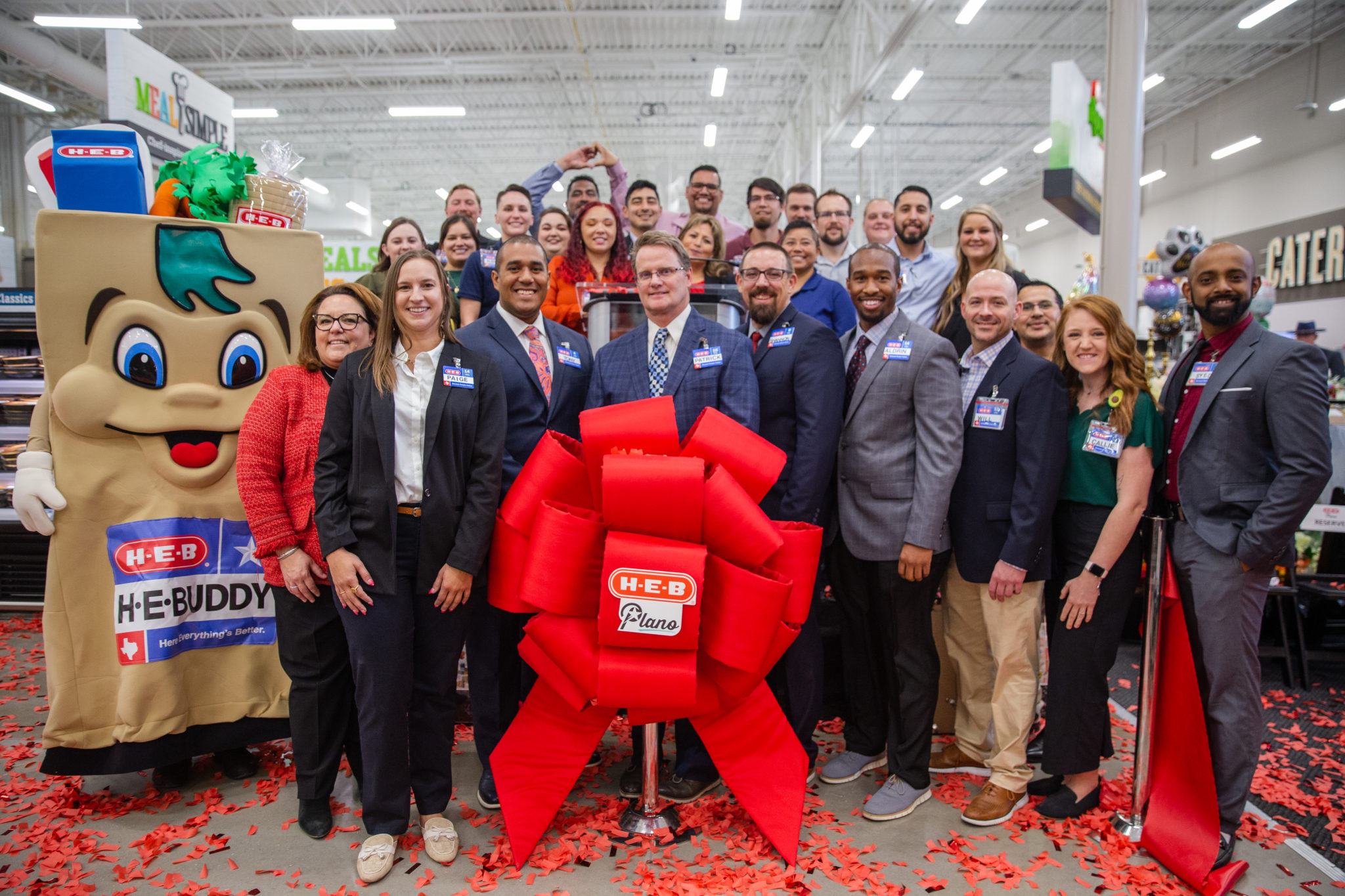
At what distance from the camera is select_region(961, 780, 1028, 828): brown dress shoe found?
2484 mm

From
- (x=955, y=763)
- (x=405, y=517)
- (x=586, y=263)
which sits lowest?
(x=955, y=763)

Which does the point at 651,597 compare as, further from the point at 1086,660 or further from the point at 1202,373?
the point at 1202,373

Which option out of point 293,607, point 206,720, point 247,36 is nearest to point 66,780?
point 206,720

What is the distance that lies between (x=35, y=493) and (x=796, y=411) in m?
2.48

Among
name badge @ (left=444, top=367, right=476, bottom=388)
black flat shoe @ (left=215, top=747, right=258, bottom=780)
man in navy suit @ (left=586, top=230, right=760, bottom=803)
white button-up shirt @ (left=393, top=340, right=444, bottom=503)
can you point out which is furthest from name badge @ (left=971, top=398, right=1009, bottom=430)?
black flat shoe @ (left=215, top=747, right=258, bottom=780)

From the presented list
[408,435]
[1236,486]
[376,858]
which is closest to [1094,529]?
[1236,486]

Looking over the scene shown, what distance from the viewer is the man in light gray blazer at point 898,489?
98.5 inches

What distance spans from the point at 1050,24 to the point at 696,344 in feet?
41.3

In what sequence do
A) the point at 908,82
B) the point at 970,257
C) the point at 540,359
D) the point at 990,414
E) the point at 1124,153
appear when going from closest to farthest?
1. the point at 990,414
2. the point at 540,359
3. the point at 970,257
4. the point at 1124,153
5. the point at 908,82

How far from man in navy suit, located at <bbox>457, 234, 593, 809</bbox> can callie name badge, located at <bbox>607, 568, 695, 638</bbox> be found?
0.78 m

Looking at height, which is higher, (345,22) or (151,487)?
(345,22)

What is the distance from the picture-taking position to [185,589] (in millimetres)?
2633

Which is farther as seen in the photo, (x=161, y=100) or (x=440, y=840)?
(x=161, y=100)

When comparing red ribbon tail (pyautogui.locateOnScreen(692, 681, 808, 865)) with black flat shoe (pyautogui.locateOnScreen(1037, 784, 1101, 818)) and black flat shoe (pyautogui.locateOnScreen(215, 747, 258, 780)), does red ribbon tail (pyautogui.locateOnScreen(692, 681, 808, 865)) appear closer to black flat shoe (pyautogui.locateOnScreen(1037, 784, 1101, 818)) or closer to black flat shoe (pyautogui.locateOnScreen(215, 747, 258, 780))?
black flat shoe (pyautogui.locateOnScreen(1037, 784, 1101, 818))
